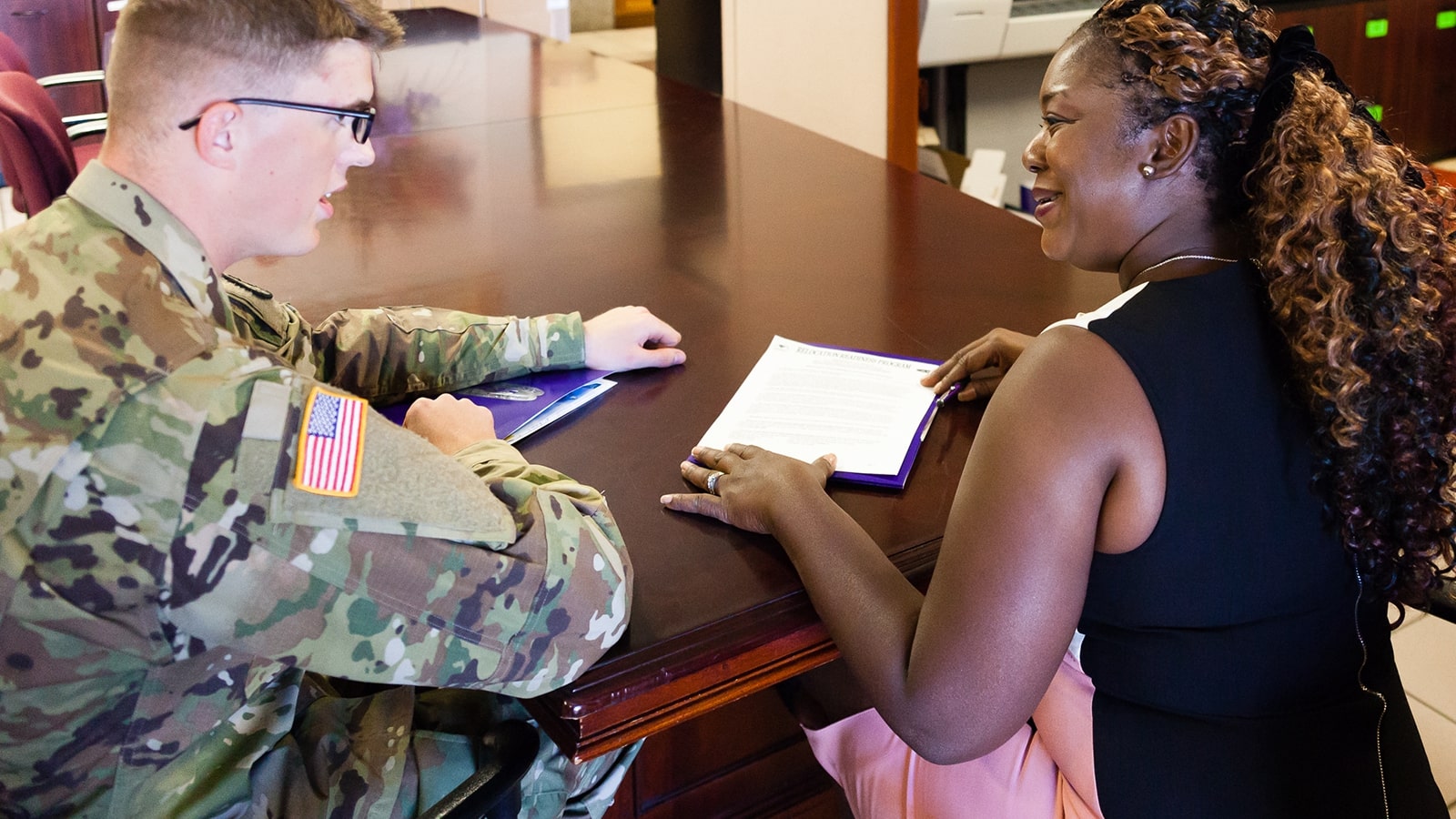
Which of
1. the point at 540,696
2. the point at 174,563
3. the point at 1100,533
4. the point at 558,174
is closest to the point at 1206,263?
the point at 1100,533

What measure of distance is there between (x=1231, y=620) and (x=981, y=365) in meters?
0.48

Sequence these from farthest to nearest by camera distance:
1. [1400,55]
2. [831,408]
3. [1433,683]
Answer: [1400,55]
[1433,683]
[831,408]

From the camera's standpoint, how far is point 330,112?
3.27ft

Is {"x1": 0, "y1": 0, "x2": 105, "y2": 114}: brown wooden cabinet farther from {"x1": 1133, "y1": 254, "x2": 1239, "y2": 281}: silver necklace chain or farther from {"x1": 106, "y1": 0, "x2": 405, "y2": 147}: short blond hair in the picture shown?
{"x1": 1133, "y1": 254, "x2": 1239, "y2": 281}: silver necklace chain

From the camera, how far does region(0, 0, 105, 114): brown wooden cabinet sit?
512 cm

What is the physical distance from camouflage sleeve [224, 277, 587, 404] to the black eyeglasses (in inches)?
16.8

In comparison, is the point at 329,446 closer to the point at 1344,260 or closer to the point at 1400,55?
the point at 1344,260

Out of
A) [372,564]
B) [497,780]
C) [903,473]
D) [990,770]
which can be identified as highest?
[372,564]

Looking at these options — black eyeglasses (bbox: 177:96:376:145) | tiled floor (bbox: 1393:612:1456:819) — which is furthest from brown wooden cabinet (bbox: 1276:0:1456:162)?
black eyeglasses (bbox: 177:96:376:145)

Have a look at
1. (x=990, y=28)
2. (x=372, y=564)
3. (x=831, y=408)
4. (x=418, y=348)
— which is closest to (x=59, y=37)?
(x=990, y=28)

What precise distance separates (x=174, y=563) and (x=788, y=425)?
0.67m

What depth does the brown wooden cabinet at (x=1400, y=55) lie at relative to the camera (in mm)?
4848

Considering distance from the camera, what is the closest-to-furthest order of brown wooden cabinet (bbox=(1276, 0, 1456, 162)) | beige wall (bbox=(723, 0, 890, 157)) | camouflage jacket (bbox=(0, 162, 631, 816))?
camouflage jacket (bbox=(0, 162, 631, 816)), beige wall (bbox=(723, 0, 890, 157)), brown wooden cabinet (bbox=(1276, 0, 1456, 162))

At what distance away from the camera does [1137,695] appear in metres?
1.09
